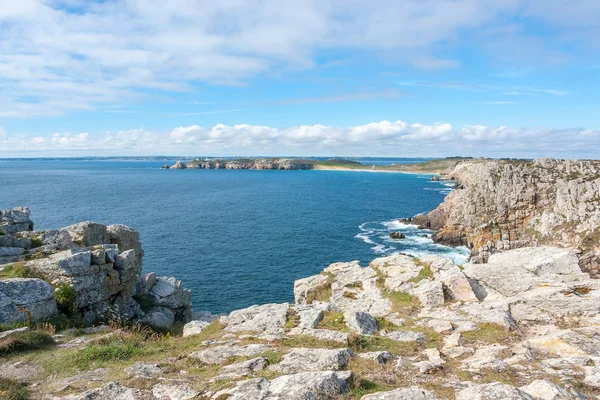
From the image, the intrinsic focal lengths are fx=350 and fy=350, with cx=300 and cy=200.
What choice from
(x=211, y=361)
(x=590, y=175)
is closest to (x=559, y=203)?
(x=590, y=175)

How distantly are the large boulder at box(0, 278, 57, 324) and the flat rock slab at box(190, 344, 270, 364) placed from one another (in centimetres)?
1154

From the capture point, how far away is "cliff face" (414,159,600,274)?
→ 6044cm

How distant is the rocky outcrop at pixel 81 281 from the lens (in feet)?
65.6

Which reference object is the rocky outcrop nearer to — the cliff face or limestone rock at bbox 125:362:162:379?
limestone rock at bbox 125:362:162:379

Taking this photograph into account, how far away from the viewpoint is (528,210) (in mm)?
73375

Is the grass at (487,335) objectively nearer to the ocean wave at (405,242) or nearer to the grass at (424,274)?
the grass at (424,274)

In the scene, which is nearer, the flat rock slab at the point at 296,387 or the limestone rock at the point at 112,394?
the flat rock slab at the point at 296,387

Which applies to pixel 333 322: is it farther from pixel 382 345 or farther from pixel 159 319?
pixel 159 319

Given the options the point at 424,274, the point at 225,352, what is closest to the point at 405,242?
the point at 424,274

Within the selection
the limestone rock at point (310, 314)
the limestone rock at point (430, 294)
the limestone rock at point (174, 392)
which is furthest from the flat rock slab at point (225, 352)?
the limestone rock at point (430, 294)

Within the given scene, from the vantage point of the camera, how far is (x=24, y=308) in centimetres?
1912

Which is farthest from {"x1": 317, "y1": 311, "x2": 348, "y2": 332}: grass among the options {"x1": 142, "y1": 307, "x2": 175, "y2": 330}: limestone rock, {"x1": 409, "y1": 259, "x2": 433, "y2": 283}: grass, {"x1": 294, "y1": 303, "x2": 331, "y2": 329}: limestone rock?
{"x1": 142, "y1": 307, "x2": 175, "y2": 330}: limestone rock

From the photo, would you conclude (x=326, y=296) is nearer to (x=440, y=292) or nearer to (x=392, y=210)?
(x=440, y=292)

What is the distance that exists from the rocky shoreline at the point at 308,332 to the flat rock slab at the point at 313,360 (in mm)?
69
